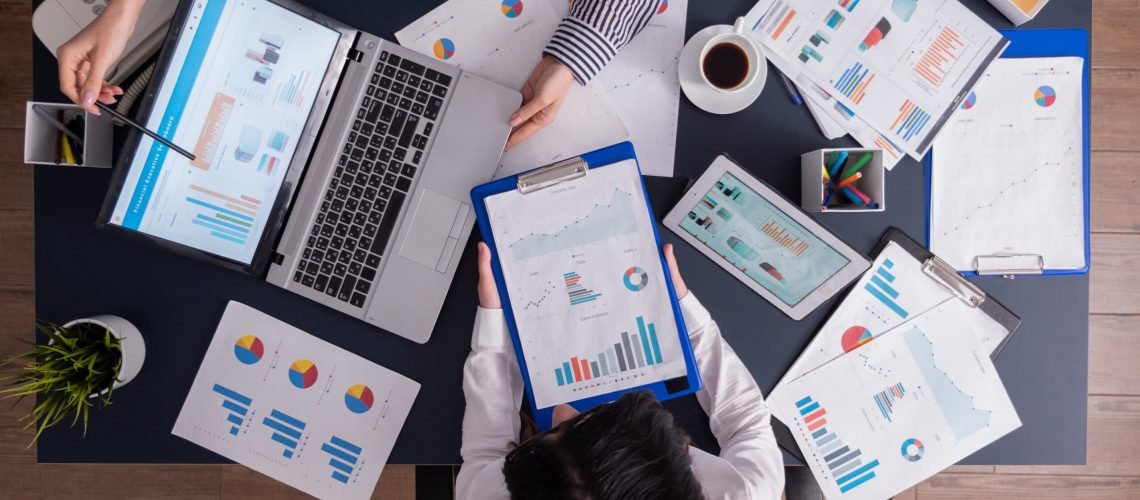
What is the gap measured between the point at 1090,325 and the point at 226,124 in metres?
1.91

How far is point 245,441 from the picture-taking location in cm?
100

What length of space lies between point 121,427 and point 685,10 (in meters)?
1.10

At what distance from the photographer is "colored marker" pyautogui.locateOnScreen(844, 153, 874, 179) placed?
951 mm

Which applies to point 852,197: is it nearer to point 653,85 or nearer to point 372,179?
point 653,85

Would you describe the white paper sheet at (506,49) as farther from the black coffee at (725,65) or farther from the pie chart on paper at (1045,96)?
the pie chart on paper at (1045,96)

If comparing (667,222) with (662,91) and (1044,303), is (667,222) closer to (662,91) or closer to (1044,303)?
(662,91)

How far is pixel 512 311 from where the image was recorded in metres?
0.96

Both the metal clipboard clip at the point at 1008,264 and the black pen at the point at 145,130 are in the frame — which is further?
the metal clipboard clip at the point at 1008,264

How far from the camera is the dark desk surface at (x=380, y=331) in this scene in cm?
101

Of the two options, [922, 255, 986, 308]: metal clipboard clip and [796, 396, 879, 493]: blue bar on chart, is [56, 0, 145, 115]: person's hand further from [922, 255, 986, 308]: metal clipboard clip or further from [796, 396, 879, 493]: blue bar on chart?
[922, 255, 986, 308]: metal clipboard clip

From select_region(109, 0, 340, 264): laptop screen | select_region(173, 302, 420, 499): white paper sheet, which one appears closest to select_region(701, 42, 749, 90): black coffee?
select_region(109, 0, 340, 264): laptop screen

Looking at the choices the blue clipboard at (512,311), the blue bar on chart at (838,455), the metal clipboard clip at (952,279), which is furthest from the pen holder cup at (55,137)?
the metal clipboard clip at (952,279)

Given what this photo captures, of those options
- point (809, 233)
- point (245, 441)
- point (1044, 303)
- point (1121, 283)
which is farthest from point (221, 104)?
point (1121, 283)

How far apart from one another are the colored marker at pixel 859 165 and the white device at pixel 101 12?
102cm
